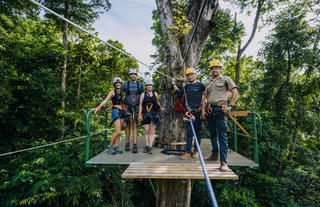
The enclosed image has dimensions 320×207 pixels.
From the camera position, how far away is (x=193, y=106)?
3.38 m

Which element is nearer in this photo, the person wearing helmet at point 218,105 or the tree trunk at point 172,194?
the person wearing helmet at point 218,105

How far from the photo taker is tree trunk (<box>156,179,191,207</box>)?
11.6ft

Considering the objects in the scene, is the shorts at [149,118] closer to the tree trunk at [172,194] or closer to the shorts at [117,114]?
the shorts at [117,114]

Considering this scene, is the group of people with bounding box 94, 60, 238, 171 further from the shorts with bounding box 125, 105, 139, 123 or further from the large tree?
the large tree

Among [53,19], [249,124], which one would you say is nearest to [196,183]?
[249,124]

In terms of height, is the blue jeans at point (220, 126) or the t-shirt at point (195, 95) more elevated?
the t-shirt at point (195, 95)

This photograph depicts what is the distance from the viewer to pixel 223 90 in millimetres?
2916

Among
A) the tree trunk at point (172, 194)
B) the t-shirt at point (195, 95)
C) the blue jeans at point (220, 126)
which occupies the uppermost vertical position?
the t-shirt at point (195, 95)

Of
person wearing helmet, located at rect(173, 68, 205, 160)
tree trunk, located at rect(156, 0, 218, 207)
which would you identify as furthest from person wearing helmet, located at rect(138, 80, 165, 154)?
person wearing helmet, located at rect(173, 68, 205, 160)

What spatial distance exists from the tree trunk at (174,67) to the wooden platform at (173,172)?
1271 millimetres

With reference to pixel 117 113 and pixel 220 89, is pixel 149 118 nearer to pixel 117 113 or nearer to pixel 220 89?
pixel 117 113

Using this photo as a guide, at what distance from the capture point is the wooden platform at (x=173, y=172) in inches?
88.2

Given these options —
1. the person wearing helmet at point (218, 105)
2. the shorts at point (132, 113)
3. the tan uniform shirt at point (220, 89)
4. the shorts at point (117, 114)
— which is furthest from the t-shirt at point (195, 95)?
the shorts at point (117, 114)

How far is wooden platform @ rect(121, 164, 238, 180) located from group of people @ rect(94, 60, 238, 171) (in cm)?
20
